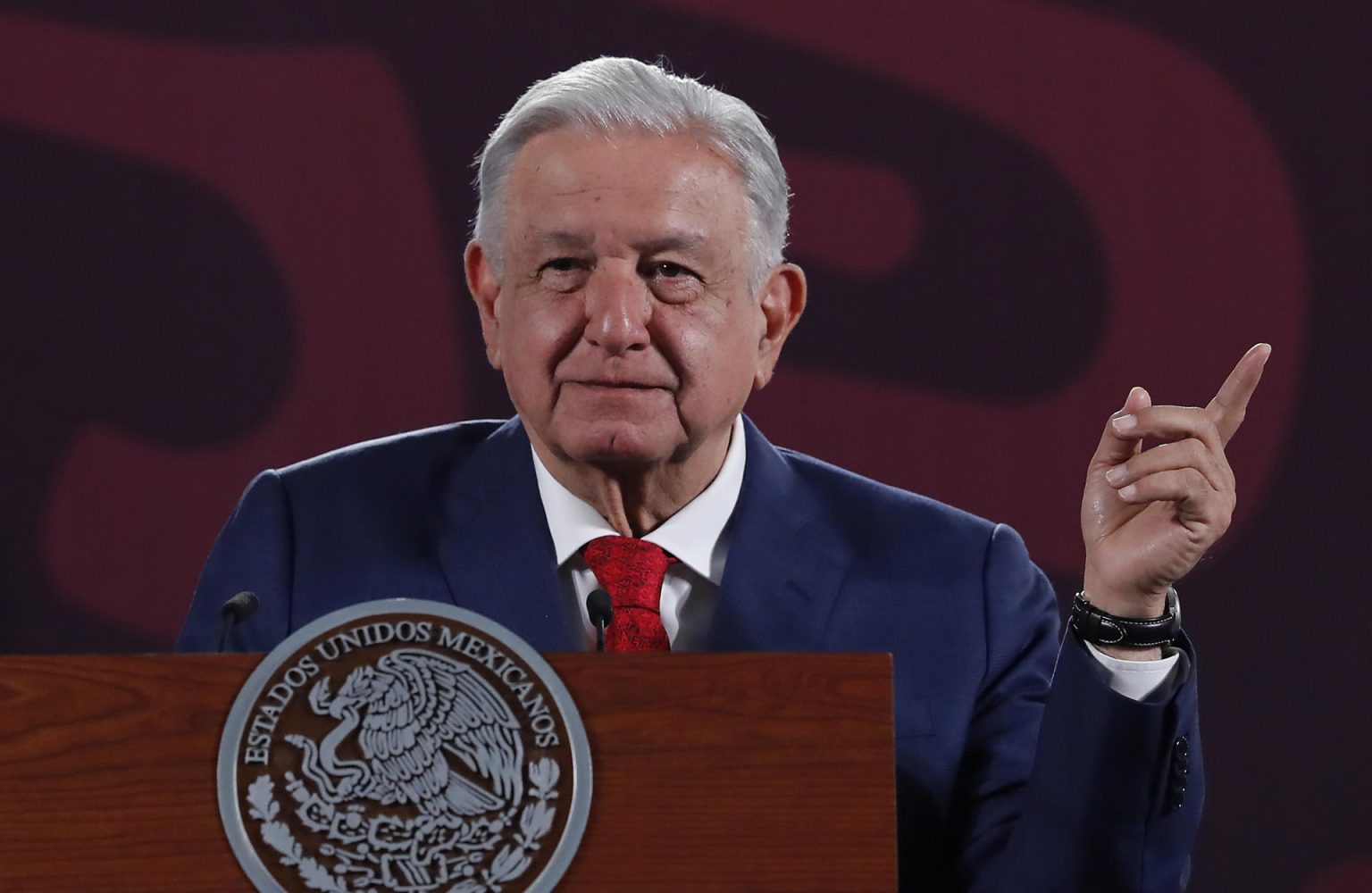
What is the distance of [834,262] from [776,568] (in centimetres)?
94

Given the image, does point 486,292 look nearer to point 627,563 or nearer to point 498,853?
point 627,563

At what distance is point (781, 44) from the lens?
256cm

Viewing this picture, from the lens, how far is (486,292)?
186 cm

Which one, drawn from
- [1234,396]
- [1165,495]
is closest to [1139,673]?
[1165,495]

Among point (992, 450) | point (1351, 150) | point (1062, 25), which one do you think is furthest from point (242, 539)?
point (1351, 150)

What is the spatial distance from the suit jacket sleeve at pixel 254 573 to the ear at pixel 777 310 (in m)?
0.57

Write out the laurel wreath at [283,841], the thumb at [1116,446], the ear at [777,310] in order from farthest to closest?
the ear at [777,310] → the thumb at [1116,446] → the laurel wreath at [283,841]

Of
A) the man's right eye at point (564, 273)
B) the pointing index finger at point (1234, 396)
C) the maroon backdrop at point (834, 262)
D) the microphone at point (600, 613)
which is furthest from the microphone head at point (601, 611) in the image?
the maroon backdrop at point (834, 262)

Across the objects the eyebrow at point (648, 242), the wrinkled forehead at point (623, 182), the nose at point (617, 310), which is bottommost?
the nose at point (617, 310)

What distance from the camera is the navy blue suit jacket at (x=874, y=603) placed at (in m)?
1.47

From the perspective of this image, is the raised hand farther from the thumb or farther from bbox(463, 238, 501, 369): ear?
bbox(463, 238, 501, 369): ear

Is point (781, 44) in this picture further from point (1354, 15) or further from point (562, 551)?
point (562, 551)

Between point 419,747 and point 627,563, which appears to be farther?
point 627,563

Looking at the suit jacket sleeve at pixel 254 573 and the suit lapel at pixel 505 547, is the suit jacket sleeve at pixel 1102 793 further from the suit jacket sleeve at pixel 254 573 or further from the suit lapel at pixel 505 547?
the suit jacket sleeve at pixel 254 573
